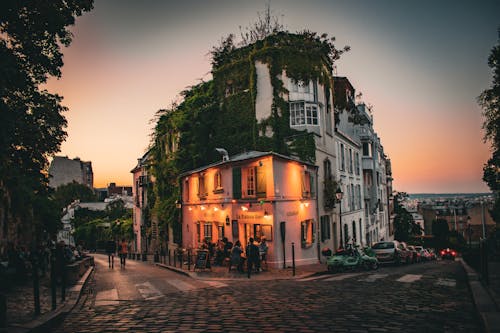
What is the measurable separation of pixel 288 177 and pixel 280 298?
13.4 metres

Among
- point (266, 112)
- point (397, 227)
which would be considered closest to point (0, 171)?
point (266, 112)

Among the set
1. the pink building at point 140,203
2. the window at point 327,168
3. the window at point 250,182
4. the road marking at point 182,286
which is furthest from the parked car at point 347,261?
the pink building at point 140,203

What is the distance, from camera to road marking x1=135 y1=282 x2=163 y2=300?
1177cm

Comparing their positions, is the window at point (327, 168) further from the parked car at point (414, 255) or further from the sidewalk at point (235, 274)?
the sidewalk at point (235, 274)

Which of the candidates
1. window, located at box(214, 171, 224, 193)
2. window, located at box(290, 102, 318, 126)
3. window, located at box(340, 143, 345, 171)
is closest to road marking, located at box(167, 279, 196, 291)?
window, located at box(214, 171, 224, 193)

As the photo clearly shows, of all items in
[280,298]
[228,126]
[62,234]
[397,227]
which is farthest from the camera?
[62,234]

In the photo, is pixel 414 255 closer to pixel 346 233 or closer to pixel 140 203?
pixel 346 233

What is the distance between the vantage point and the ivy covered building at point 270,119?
1112 inches

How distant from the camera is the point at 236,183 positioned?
2427 cm

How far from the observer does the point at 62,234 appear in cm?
8181

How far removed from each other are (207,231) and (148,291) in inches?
615

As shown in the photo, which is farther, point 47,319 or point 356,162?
point 356,162

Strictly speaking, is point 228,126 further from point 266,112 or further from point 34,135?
point 34,135

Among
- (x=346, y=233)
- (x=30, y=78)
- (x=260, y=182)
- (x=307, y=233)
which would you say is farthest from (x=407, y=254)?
(x=30, y=78)
